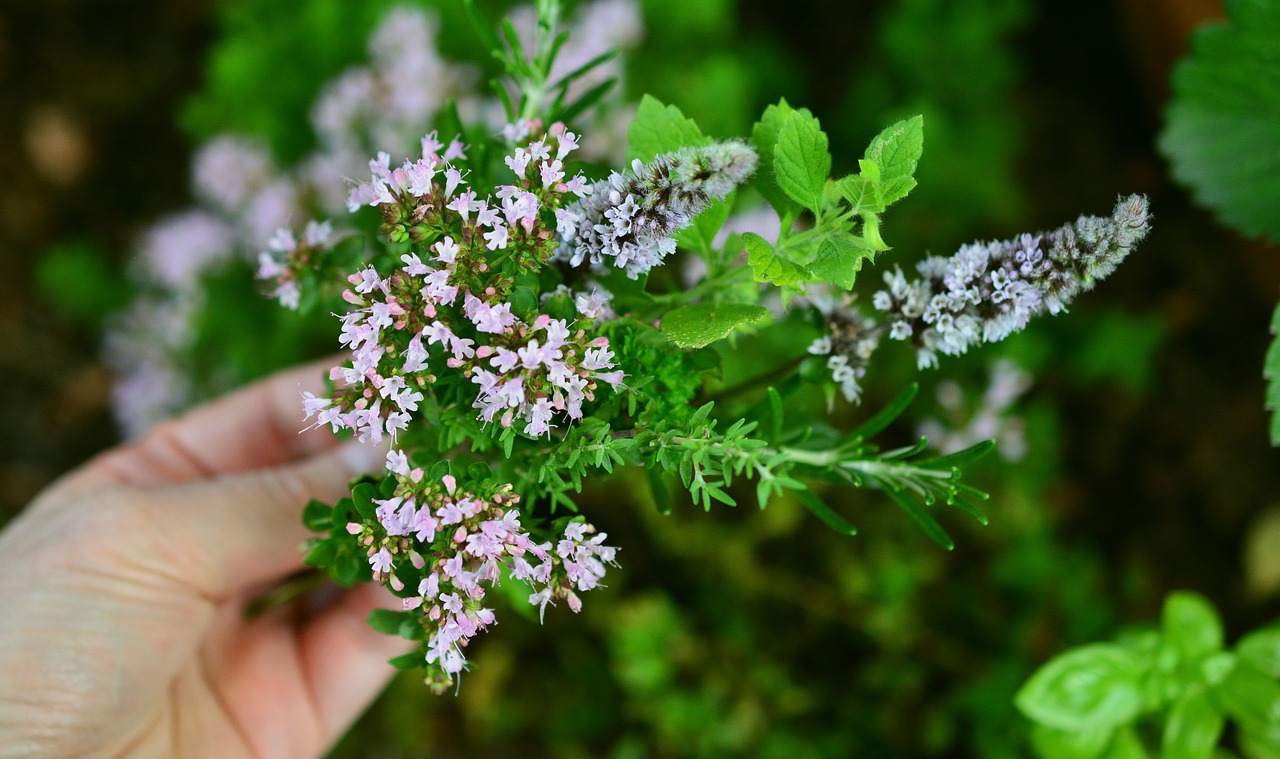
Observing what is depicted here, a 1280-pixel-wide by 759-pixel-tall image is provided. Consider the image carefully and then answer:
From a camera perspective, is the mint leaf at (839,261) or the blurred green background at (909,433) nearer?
the mint leaf at (839,261)

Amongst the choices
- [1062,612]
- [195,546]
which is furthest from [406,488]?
[1062,612]

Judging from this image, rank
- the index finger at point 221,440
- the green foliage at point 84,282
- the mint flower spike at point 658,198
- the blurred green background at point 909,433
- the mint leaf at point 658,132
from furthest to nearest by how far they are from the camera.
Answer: the green foliage at point 84,282, the blurred green background at point 909,433, the index finger at point 221,440, the mint leaf at point 658,132, the mint flower spike at point 658,198

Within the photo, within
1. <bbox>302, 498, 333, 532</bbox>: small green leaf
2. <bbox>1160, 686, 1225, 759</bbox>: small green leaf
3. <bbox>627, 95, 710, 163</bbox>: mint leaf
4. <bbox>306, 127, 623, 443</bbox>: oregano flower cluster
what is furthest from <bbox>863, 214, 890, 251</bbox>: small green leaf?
<bbox>1160, 686, 1225, 759</bbox>: small green leaf

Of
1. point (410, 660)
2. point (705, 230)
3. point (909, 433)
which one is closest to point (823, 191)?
point (705, 230)

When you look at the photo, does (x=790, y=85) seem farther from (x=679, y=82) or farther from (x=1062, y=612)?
(x=1062, y=612)

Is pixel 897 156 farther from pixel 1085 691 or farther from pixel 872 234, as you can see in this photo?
pixel 1085 691

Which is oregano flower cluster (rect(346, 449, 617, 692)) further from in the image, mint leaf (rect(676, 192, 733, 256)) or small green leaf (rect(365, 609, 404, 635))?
mint leaf (rect(676, 192, 733, 256))

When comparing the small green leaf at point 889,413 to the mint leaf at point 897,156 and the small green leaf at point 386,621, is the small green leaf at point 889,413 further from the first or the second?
the small green leaf at point 386,621

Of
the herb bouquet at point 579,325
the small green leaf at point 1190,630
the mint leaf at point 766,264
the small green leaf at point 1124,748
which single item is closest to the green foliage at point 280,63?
the herb bouquet at point 579,325
